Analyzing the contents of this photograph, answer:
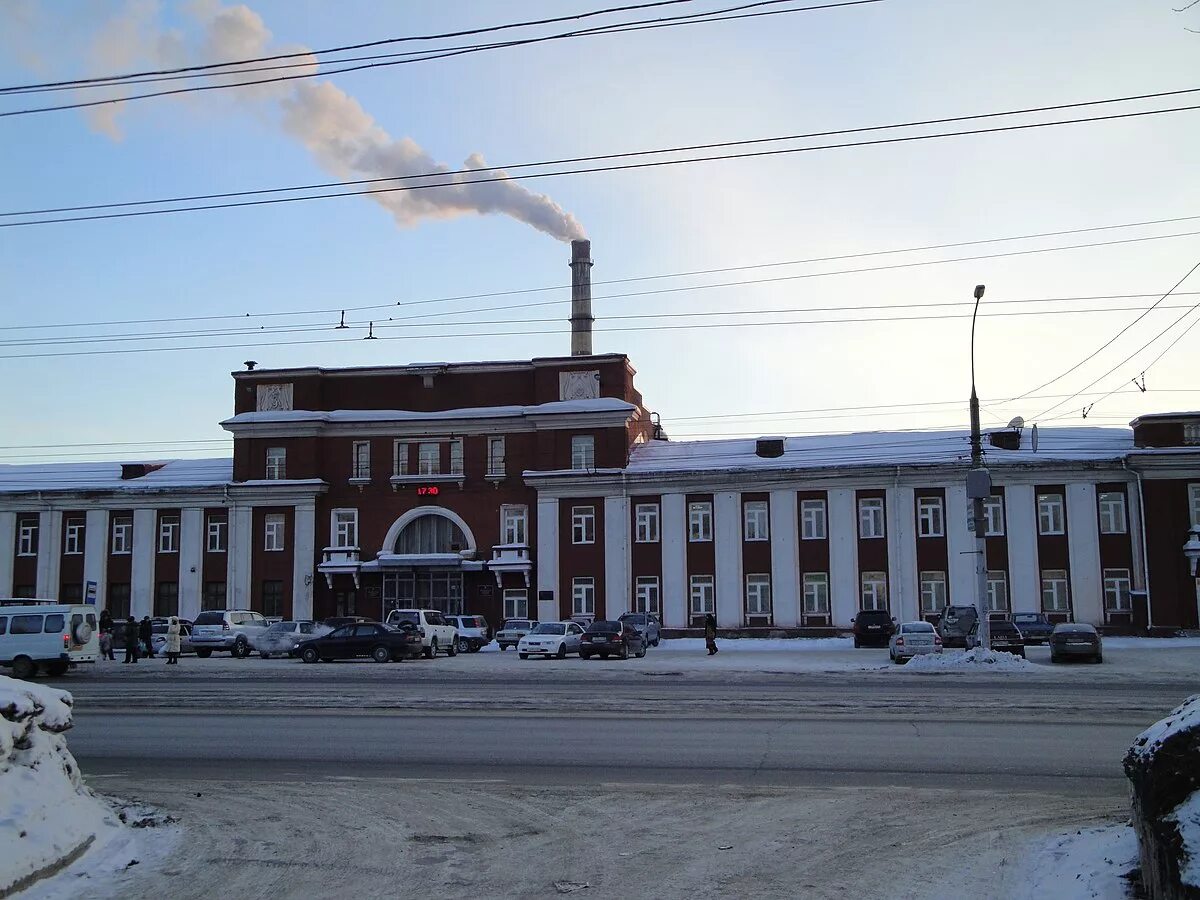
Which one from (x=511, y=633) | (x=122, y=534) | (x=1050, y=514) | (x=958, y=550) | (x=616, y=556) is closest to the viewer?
(x=511, y=633)

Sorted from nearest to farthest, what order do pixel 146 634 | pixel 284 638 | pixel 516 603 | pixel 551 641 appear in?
pixel 146 634 → pixel 551 641 → pixel 284 638 → pixel 516 603

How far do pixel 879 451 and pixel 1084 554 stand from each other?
418 inches

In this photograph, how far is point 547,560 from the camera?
5566 centimetres

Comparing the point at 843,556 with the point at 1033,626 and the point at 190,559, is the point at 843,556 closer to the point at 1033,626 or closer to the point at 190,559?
the point at 1033,626

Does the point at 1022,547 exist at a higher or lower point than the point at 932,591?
higher

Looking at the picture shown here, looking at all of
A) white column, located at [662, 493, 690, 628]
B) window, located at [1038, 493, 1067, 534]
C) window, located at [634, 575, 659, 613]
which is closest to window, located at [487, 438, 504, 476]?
white column, located at [662, 493, 690, 628]

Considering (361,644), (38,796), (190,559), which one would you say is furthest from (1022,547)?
(38,796)

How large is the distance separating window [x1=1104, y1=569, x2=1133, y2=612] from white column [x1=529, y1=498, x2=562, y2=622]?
25911 mm

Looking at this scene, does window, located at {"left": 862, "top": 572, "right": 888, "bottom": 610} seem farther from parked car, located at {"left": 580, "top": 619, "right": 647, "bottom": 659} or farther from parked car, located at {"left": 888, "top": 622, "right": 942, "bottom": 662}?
parked car, located at {"left": 580, "top": 619, "right": 647, "bottom": 659}

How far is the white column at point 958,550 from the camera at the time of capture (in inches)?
2046

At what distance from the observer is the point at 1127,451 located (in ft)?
167

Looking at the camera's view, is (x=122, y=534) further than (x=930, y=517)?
Yes

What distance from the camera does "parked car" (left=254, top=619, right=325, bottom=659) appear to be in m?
43.0

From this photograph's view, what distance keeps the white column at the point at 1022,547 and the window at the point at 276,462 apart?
37021 mm
